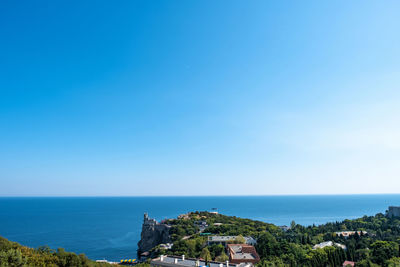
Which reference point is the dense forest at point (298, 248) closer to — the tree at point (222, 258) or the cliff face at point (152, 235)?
the tree at point (222, 258)

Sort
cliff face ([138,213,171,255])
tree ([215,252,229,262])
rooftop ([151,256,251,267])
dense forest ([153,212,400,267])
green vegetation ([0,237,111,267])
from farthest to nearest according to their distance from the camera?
cliff face ([138,213,171,255])
tree ([215,252,229,262])
dense forest ([153,212,400,267])
rooftop ([151,256,251,267])
green vegetation ([0,237,111,267])

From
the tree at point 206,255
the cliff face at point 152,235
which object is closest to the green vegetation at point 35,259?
the tree at point 206,255

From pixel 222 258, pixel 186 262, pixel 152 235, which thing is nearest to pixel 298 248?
pixel 222 258

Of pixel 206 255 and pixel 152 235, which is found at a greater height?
pixel 206 255

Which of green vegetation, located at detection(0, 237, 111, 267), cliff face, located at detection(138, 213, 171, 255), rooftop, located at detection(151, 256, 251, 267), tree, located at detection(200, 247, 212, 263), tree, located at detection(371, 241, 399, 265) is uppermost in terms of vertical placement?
green vegetation, located at detection(0, 237, 111, 267)

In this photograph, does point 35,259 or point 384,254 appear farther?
point 384,254

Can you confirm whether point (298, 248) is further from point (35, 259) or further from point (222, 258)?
point (35, 259)

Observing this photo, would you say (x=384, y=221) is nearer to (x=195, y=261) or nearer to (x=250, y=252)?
(x=250, y=252)

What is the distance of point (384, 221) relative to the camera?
281ft

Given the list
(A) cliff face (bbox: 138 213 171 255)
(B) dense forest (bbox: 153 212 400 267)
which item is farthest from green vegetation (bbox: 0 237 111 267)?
(A) cliff face (bbox: 138 213 171 255)

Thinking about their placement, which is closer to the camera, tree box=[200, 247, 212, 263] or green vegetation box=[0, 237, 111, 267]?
green vegetation box=[0, 237, 111, 267]

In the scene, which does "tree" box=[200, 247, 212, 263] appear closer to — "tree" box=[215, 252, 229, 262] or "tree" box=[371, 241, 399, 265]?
"tree" box=[215, 252, 229, 262]

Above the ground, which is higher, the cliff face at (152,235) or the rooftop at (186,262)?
the rooftop at (186,262)

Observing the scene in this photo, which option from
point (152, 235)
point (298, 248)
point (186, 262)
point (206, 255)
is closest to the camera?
point (186, 262)
